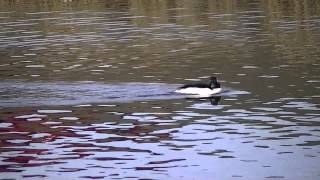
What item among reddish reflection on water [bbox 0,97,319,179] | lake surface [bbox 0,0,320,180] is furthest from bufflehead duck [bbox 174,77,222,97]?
reddish reflection on water [bbox 0,97,319,179]

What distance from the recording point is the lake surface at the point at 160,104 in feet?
63.3

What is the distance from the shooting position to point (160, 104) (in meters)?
27.8

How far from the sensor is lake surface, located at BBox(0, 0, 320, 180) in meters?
19.3

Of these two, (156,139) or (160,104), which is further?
(160,104)

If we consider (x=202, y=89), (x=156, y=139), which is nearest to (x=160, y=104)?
(x=202, y=89)

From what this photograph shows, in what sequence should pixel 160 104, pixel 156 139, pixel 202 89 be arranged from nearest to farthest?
pixel 156 139
pixel 160 104
pixel 202 89

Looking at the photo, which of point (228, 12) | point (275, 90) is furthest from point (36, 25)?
point (275, 90)

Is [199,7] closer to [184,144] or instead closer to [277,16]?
[277,16]

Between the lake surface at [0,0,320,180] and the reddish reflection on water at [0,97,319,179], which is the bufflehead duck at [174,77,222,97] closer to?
the lake surface at [0,0,320,180]

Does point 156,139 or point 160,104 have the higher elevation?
point 156,139

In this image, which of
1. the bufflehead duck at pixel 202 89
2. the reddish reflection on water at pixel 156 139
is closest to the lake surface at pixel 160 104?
the reddish reflection on water at pixel 156 139

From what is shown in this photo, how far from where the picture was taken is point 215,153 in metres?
20.2

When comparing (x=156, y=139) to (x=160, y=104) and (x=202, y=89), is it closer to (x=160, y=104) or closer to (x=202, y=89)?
(x=160, y=104)

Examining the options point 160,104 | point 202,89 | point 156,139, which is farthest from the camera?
point 202,89
